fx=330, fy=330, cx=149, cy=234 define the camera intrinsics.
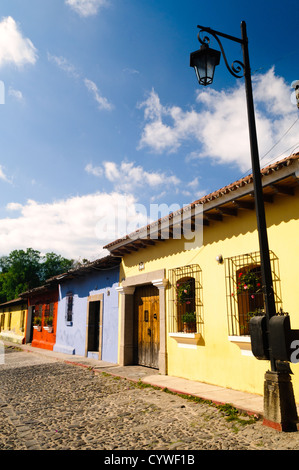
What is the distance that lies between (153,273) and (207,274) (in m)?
2.35

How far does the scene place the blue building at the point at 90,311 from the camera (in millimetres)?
11648

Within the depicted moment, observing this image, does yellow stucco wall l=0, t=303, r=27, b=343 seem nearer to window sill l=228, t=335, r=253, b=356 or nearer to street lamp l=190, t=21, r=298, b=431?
window sill l=228, t=335, r=253, b=356

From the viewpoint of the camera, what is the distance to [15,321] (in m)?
25.4

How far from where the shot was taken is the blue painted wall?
11.5 meters

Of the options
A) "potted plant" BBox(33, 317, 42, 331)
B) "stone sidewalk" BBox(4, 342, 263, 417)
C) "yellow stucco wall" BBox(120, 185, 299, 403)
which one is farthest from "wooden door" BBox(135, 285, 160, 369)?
"potted plant" BBox(33, 317, 42, 331)

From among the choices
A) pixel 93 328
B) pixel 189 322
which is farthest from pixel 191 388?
pixel 93 328

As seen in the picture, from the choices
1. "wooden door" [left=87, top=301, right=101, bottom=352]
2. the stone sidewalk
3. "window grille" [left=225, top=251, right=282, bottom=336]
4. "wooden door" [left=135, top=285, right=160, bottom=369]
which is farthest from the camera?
"wooden door" [left=87, top=301, right=101, bottom=352]

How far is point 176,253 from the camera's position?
8648mm

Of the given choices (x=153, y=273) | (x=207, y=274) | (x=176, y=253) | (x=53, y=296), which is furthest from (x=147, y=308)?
(x=53, y=296)

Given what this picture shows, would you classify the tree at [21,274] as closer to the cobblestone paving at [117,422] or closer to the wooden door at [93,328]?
the wooden door at [93,328]

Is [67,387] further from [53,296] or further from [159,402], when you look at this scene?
[53,296]

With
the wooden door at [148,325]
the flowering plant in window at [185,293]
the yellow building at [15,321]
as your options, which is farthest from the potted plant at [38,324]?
the flowering plant in window at [185,293]

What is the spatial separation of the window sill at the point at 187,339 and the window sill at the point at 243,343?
1.13m

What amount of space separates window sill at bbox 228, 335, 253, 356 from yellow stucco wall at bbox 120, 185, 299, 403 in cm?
9
